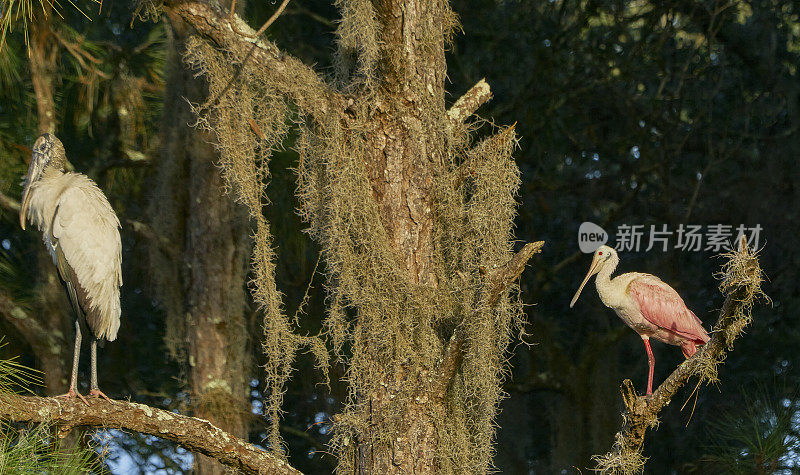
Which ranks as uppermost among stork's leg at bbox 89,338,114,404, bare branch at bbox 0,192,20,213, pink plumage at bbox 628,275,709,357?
bare branch at bbox 0,192,20,213

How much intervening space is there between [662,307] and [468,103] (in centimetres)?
106

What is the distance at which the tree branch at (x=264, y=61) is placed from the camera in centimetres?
287

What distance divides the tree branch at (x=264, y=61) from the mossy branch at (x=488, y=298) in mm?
802

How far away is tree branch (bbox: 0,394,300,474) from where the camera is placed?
2.48 metres

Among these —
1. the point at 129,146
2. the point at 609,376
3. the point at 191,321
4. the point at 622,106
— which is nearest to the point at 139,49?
the point at 129,146

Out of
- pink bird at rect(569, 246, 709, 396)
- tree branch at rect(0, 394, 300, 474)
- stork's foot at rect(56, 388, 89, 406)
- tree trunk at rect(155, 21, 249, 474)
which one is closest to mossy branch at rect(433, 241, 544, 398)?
tree branch at rect(0, 394, 300, 474)

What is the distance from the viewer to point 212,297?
438cm

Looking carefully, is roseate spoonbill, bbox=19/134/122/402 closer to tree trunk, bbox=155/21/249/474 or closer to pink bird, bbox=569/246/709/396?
tree trunk, bbox=155/21/249/474

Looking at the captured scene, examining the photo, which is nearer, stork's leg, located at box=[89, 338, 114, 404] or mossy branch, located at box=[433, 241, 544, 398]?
mossy branch, located at box=[433, 241, 544, 398]

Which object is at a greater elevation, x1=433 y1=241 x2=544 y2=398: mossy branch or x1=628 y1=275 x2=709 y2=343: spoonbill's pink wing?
x1=628 y1=275 x2=709 y2=343: spoonbill's pink wing

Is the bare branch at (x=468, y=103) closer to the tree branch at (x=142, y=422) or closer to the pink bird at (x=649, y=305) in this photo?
the pink bird at (x=649, y=305)

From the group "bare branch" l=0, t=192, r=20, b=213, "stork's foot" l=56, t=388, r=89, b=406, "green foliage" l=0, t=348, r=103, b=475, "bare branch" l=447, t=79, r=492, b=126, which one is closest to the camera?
"green foliage" l=0, t=348, r=103, b=475

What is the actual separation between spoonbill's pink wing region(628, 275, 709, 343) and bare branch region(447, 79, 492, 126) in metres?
0.95

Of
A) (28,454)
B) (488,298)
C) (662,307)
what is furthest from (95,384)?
(662,307)
